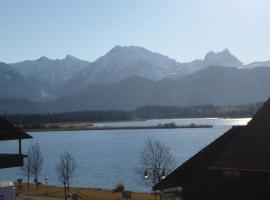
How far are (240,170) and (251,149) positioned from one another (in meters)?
0.82

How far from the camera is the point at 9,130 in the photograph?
1669 cm

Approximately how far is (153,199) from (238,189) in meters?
29.6

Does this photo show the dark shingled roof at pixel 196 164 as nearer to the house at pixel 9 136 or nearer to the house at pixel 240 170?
the house at pixel 240 170

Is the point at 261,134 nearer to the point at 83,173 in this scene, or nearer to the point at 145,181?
the point at 145,181

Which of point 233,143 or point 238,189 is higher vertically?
point 233,143

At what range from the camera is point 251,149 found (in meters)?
18.6

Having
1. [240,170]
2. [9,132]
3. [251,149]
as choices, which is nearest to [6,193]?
[9,132]

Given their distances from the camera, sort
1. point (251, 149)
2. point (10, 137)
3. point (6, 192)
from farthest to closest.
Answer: point (6, 192), point (251, 149), point (10, 137)

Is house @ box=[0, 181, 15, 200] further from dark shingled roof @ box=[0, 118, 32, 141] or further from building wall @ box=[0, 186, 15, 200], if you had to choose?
dark shingled roof @ box=[0, 118, 32, 141]

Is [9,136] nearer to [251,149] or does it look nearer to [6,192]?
[251,149]

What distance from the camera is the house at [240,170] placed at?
720 inches

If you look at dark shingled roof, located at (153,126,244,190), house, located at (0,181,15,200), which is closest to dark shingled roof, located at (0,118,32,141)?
dark shingled roof, located at (153,126,244,190)

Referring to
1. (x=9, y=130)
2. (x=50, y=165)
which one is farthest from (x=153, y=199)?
(x=50, y=165)

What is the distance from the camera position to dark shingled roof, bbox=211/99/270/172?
1805cm
